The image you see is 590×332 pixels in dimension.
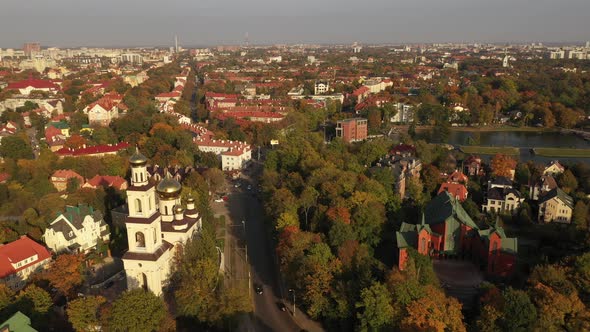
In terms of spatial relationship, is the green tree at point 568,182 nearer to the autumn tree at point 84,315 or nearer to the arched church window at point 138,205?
the arched church window at point 138,205

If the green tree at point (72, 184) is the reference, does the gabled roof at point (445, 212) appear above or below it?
above

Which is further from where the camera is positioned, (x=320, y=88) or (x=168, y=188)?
(x=320, y=88)

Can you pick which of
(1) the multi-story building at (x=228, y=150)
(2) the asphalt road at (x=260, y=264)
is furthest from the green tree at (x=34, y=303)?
(1) the multi-story building at (x=228, y=150)

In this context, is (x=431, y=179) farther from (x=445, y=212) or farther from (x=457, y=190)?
(x=445, y=212)

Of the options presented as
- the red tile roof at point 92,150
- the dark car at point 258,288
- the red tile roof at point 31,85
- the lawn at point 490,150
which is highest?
the red tile roof at point 31,85

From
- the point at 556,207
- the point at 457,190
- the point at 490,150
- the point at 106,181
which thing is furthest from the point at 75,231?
the point at 490,150
